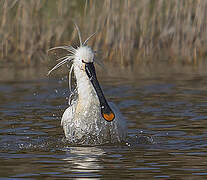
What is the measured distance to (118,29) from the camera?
1552cm

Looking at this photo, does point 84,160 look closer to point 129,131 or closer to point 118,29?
point 129,131

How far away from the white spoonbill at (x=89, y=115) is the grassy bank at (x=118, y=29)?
19.5 ft

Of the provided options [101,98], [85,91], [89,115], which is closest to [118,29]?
[85,91]

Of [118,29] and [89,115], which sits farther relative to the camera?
[118,29]

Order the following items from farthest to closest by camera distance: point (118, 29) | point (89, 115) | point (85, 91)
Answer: point (118, 29), point (85, 91), point (89, 115)

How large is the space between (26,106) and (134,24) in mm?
4824

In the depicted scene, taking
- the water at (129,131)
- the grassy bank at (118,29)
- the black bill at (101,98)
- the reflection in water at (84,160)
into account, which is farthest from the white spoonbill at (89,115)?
the grassy bank at (118,29)

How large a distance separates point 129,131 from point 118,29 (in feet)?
20.7

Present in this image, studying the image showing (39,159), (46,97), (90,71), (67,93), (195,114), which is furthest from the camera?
(67,93)

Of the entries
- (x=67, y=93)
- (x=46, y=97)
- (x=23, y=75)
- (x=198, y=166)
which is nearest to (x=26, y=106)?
(x=46, y=97)

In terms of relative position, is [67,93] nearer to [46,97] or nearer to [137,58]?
[46,97]

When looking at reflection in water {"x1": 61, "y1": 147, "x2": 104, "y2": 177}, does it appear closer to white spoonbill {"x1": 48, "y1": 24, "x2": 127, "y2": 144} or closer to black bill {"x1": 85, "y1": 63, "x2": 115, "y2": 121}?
white spoonbill {"x1": 48, "y1": 24, "x2": 127, "y2": 144}

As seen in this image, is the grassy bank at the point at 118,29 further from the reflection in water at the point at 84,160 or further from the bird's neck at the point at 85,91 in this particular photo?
the reflection in water at the point at 84,160

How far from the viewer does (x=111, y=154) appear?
7.72m
